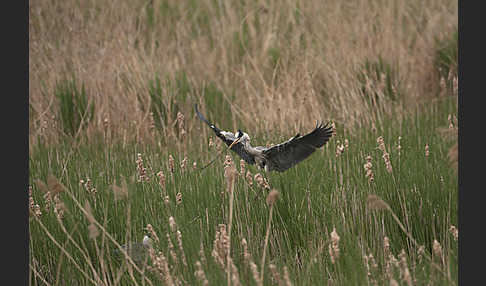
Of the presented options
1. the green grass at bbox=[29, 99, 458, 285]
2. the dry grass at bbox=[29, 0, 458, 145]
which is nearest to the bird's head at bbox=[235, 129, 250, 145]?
the green grass at bbox=[29, 99, 458, 285]

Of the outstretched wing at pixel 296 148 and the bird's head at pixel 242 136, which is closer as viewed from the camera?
the outstretched wing at pixel 296 148

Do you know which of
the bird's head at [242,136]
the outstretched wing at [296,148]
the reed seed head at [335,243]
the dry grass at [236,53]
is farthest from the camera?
the dry grass at [236,53]

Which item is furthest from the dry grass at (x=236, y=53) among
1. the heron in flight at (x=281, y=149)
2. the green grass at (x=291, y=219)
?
the heron in flight at (x=281, y=149)

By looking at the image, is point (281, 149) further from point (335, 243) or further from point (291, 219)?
point (335, 243)

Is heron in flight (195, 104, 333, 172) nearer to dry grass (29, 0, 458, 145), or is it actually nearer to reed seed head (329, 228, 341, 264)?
reed seed head (329, 228, 341, 264)

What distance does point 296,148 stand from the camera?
9.18ft

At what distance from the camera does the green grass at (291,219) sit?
2732 mm

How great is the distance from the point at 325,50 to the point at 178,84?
63.1 inches

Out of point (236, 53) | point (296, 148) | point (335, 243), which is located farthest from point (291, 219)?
point (236, 53)

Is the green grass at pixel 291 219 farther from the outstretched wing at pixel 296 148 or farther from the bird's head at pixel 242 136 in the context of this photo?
the bird's head at pixel 242 136

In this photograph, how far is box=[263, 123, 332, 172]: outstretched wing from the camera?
2.70 metres

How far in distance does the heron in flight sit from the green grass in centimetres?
14

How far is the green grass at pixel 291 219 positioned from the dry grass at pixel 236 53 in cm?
114

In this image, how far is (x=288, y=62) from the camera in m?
6.07
